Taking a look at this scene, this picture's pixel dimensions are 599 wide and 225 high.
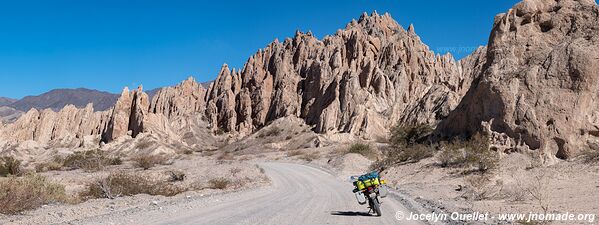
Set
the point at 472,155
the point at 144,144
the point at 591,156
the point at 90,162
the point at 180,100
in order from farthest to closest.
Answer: the point at 180,100 < the point at 144,144 < the point at 90,162 < the point at 472,155 < the point at 591,156

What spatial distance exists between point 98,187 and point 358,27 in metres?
98.3

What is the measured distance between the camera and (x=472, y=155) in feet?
77.7

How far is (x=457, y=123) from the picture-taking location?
101ft

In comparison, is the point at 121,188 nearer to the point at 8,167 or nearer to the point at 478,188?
the point at 478,188

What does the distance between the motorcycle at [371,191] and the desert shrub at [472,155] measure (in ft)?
34.2

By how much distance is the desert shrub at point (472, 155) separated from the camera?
22.2 metres

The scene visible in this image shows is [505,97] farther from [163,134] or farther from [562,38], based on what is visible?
[163,134]

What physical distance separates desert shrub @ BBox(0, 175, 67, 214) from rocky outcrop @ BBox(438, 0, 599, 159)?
21649mm

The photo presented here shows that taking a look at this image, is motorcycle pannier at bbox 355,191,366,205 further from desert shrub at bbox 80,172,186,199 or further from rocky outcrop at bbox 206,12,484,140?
rocky outcrop at bbox 206,12,484,140

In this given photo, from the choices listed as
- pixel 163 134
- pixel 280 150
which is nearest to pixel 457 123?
pixel 280 150

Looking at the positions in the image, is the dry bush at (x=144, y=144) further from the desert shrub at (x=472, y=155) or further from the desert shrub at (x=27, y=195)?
the desert shrub at (x=472, y=155)

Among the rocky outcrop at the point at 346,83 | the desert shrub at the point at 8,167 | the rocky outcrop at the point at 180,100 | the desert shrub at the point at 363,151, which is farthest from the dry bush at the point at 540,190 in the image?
the rocky outcrop at the point at 180,100

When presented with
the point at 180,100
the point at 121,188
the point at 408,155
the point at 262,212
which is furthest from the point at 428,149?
the point at 180,100

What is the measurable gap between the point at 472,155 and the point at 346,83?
64037 millimetres
